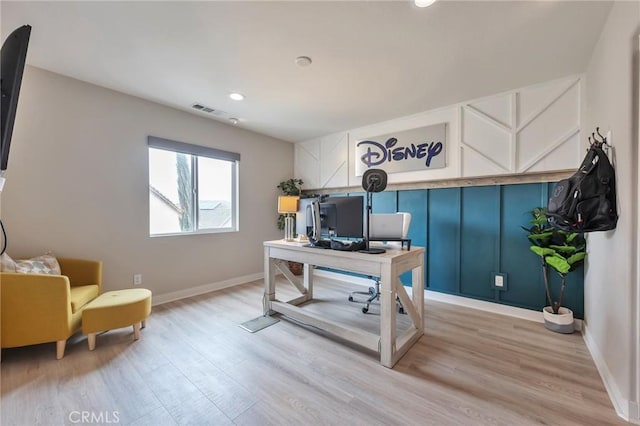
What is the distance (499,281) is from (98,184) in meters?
4.84

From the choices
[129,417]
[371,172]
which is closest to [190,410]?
[129,417]

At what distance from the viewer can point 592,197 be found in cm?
170

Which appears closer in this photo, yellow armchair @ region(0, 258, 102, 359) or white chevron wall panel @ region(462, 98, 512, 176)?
yellow armchair @ region(0, 258, 102, 359)

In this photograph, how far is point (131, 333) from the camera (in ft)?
8.20

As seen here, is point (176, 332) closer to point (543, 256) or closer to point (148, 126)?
point (148, 126)

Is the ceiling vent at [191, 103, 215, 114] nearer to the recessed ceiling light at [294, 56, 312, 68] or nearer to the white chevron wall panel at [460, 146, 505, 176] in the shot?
the recessed ceiling light at [294, 56, 312, 68]

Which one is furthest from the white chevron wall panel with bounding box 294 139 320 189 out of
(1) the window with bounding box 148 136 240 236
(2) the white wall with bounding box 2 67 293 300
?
(2) the white wall with bounding box 2 67 293 300

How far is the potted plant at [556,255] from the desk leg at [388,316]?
69.8 inches

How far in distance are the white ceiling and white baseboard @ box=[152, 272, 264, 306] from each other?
8.46ft

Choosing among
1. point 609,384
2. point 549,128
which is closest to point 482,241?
point 549,128

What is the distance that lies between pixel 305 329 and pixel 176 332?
1.29 m

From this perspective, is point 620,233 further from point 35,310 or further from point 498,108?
point 35,310

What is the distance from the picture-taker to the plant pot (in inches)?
99.6

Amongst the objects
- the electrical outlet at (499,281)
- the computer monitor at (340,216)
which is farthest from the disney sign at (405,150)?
the computer monitor at (340,216)
